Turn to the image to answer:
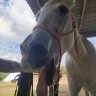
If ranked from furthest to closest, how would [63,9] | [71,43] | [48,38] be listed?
[71,43]
[63,9]
[48,38]

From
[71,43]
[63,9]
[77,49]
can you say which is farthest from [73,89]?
[63,9]

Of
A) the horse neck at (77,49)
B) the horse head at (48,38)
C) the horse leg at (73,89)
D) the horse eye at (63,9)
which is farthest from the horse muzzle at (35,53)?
the horse leg at (73,89)

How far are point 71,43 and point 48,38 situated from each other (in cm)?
45

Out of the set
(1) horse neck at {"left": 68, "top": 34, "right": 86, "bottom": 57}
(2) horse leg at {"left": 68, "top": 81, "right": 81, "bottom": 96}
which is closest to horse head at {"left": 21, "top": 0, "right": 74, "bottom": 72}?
(1) horse neck at {"left": 68, "top": 34, "right": 86, "bottom": 57}

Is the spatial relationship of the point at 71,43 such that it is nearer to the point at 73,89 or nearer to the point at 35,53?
the point at 35,53

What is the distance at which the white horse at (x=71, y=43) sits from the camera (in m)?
1.23

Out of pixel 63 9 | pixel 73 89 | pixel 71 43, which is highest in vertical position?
pixel 63 9

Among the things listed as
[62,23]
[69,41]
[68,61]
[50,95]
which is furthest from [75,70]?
[50,95]

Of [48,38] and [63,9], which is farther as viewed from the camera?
[63,9]

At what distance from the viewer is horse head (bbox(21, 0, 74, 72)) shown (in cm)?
98

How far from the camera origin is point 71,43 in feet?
4.93

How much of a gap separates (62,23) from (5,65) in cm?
55

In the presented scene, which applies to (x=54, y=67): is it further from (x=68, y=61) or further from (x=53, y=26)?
(x=68, y=61)

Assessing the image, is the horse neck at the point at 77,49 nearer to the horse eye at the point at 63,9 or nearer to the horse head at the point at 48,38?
the horse head at the point at 48,38
